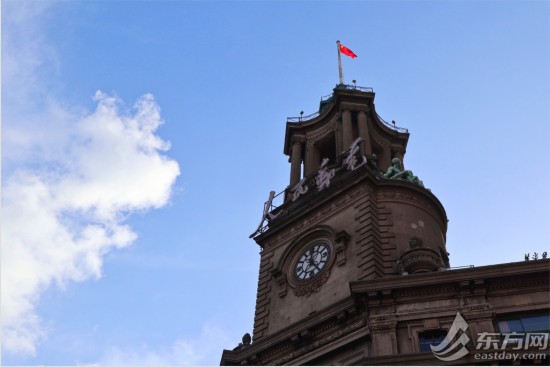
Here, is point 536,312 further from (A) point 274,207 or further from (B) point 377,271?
(A) point 274,207

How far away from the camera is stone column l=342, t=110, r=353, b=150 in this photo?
5090 centimetres

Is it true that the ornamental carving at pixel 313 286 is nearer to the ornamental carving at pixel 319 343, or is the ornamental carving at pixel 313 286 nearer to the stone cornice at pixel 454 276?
the ornamental carving at pixel 319 343

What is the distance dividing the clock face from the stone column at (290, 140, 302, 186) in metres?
11.2

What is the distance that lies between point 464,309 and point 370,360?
4.75 metres

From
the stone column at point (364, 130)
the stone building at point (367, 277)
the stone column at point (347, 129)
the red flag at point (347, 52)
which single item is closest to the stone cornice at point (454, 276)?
the stone building at point (367, 277)

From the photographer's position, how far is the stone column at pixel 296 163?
5275 centimetres

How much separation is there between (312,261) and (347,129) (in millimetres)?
15486

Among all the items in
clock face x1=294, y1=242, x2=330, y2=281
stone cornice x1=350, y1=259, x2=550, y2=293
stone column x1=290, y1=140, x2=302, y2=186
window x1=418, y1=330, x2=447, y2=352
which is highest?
stone column x1=290, y1=140, x2=302, y2=186

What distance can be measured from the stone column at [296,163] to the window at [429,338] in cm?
2392

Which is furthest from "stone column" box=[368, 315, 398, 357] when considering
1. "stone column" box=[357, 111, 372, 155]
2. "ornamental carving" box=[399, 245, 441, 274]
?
"stone column" box=[357, 111, 372, 155]

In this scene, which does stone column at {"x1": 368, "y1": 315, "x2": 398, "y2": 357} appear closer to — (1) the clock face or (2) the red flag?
(1) the clock face

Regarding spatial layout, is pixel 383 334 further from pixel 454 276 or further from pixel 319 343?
pixel 319 343

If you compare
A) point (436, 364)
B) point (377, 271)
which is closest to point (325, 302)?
point (377, 271)

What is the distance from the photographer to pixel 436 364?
26844mm
